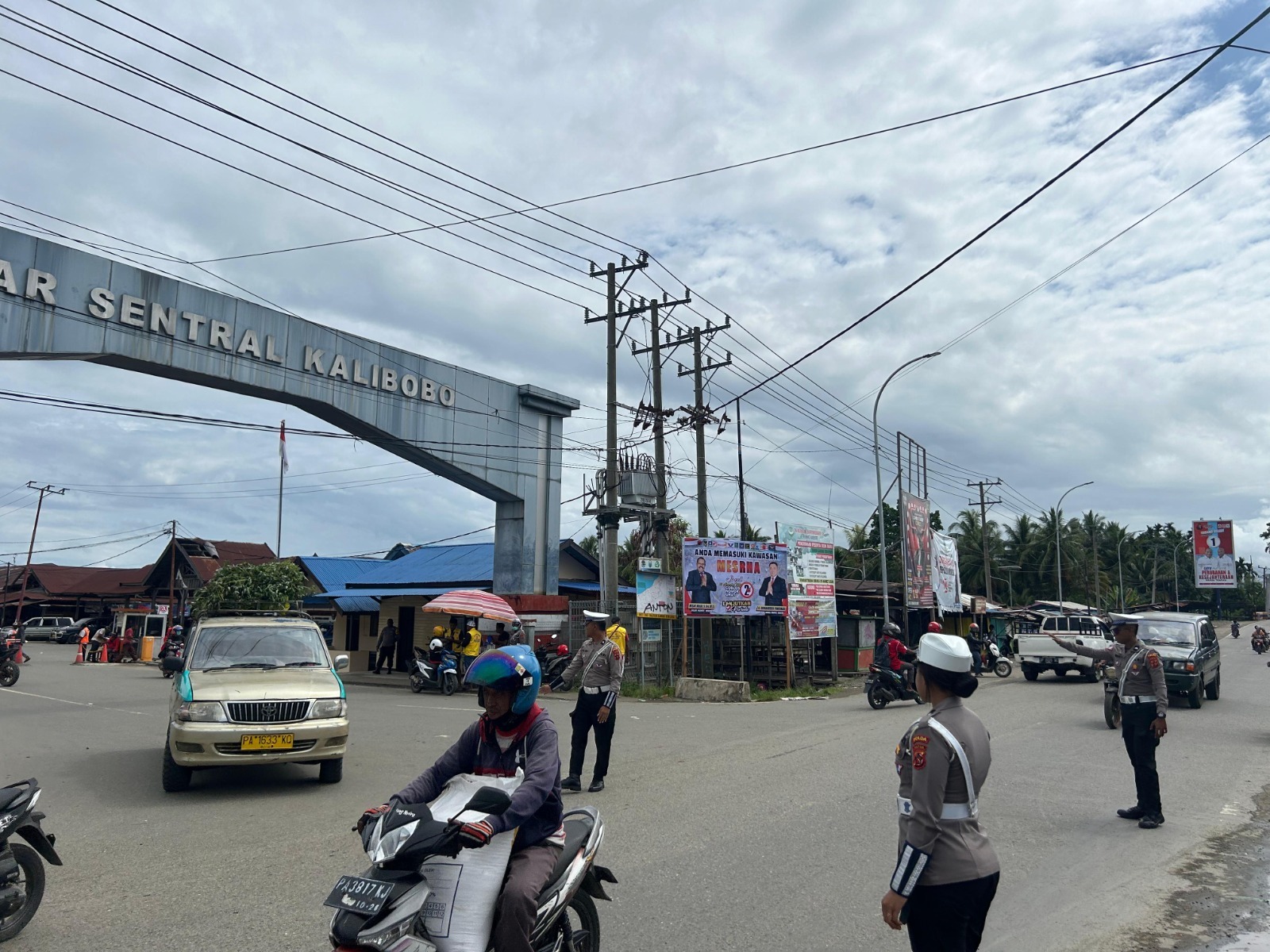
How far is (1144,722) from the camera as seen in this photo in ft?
24.7

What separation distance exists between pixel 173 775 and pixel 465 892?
6520mm

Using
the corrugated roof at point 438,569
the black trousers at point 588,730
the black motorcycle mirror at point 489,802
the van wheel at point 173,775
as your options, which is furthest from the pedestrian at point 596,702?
the corrugated roof at point 438,569

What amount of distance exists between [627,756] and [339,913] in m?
8.02

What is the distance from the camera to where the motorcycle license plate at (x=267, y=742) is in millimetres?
8188

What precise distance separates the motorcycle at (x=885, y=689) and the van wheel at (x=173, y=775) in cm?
1245

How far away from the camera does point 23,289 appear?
52.4 feet

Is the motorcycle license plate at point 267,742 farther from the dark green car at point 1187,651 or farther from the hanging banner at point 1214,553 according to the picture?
the hanging banner at point 1214,553

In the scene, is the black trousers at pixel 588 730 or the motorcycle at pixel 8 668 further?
the motorcycle at pixel 8 668

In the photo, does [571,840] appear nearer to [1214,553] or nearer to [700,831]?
[700,831]

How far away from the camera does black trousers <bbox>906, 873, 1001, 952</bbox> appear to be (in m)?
3.13

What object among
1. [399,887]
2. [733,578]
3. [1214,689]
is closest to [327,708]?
[399,887]

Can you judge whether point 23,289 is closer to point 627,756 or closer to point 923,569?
point 627,756

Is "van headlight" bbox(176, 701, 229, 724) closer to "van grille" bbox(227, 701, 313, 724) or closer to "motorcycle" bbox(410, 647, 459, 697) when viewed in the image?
"van grille" bbox(227, 701, 313, 724)

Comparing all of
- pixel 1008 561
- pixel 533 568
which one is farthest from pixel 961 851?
pixel 1008 561
